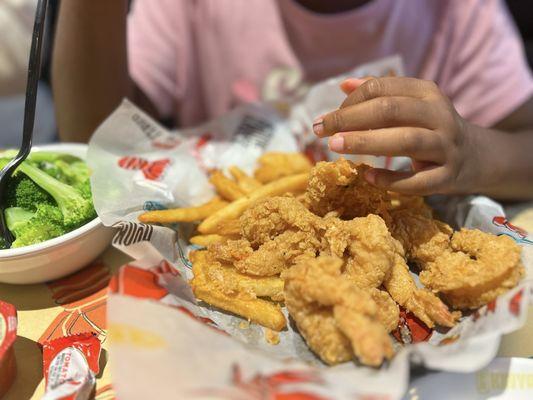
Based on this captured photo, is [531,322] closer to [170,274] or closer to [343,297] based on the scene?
[343,297]

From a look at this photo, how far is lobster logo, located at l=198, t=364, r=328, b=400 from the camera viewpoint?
934mm

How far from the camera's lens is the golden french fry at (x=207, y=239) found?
155 cm

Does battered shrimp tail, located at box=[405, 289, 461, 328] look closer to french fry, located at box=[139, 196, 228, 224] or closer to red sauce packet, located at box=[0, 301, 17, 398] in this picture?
french fry, located at box=[139, 196, 228, 224]

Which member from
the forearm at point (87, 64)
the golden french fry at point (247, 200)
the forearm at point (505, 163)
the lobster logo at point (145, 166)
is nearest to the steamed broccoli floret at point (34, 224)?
the lobster logo at point (145, 166)

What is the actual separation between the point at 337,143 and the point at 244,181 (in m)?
0.63

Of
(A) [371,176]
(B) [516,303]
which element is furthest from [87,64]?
(B) [516,303]

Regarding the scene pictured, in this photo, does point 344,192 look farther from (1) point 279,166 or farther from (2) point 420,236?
(1) point 279,166

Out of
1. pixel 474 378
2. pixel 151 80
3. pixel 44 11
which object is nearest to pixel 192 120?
pixel 151 80

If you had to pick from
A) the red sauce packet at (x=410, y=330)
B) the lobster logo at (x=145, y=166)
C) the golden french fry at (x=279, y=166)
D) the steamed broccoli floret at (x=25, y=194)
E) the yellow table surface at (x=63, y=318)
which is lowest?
the red sauce packet at (x=410, y=330)

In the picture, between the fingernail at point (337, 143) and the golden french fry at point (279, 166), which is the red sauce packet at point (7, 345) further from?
the golden french fry at point (279, 166)

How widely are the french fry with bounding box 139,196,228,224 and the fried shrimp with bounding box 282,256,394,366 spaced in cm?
53

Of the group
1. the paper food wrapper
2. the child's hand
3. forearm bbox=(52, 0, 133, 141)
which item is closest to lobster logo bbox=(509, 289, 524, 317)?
the paper food wrapper

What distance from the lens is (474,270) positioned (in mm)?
1271

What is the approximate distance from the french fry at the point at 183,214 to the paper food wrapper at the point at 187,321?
4 centimetres
